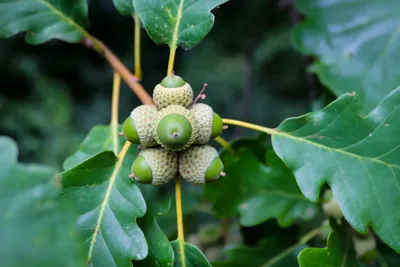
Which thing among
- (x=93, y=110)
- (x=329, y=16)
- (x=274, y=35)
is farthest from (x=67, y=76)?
(x=329, y=16)

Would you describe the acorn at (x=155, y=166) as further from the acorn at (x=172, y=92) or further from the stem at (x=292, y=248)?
the stem at (x=292, y=248)

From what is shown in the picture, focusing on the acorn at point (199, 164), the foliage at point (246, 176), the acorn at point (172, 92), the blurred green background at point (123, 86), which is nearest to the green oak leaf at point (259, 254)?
the foliage at point (246, 176)

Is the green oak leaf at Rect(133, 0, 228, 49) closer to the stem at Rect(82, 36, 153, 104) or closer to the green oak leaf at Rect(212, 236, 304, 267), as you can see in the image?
the stem at Rect(82, 36, 153, 104)

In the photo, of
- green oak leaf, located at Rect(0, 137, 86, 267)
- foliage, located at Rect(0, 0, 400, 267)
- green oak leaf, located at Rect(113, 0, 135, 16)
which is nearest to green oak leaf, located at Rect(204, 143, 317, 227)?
foliage, located at Rect(0, 0, 400, 267)

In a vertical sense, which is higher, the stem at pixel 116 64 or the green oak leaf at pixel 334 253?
the stem at pixel 116 64

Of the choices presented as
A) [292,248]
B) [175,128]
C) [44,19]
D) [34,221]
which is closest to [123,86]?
[44,19]

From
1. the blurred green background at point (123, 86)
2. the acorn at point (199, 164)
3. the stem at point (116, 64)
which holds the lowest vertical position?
the acorn at point (199, 164)
